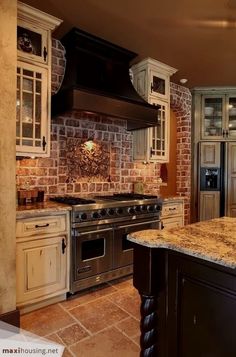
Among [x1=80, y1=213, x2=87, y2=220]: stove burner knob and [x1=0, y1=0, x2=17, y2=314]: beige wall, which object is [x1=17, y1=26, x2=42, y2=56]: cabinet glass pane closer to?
[x1=0, y1=0, x2=17, y2=314]: beige wall

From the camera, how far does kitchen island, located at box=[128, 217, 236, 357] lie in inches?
42.4

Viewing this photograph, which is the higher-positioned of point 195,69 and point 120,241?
point 195,69

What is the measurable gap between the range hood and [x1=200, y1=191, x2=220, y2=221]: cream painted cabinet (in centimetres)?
189

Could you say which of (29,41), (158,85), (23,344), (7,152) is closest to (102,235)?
(23,344)

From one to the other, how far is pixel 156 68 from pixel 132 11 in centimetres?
117

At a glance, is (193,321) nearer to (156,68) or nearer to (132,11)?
(132,11)

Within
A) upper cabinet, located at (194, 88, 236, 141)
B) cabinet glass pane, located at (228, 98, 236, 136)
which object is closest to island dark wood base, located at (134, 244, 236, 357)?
upper cabinet, located at (194, 88, 236, 141)

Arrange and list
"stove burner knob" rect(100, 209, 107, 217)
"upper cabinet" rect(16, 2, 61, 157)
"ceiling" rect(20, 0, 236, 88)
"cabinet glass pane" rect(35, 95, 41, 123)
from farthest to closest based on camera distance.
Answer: "stove burner knob" rect(100, 209, 107, 217), "cabinet glass pane" rect(35, 95, 41, 123), "upper cabinet" rect(16, 2, 61, 157), "ceiling" rect(20, 0, 236, 88)

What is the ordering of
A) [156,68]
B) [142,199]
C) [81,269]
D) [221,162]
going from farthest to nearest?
[221,162] → [156,68] → [142,199] → [81,269]

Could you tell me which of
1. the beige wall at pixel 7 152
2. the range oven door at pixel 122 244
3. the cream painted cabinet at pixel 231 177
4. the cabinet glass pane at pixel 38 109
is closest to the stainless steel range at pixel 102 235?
the range oven door at pixel 122 244

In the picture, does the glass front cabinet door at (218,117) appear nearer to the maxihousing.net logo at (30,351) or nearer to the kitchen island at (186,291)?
the kitchen island at (186,291)

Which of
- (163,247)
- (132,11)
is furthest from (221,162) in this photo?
(163,247)

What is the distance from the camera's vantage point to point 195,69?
3.64 m

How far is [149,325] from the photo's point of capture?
126 cm
